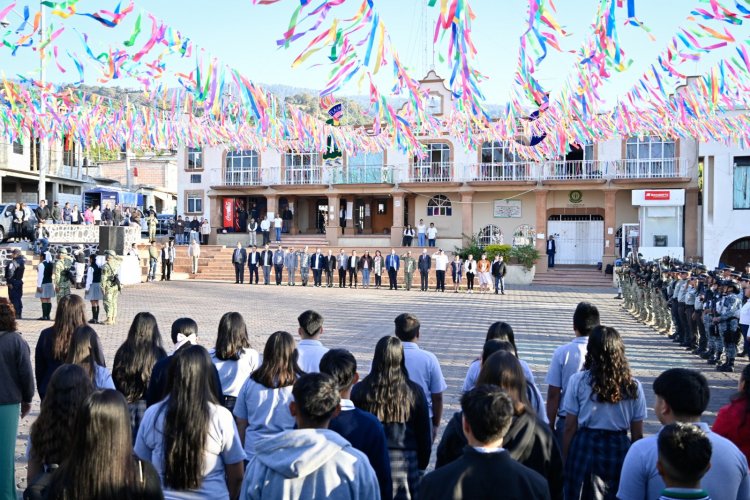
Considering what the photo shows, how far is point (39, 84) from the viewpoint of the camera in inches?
616

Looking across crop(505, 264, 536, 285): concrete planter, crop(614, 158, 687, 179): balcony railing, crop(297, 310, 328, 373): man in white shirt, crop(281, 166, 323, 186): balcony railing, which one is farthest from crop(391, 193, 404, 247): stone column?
crop(297, 310, 328, 373): man in white shirt

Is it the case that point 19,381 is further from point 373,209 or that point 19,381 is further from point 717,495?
point 373,209

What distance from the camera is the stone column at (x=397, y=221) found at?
38938 millimetres

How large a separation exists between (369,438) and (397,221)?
3575cm

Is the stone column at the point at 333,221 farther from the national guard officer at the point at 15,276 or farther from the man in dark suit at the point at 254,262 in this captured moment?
the national guard officer at the point at 15,276

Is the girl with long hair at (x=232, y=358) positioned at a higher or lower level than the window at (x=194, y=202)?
lower

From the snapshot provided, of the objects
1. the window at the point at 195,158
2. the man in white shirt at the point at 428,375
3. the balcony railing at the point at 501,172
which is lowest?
the man in white shirt at the point at 428,375

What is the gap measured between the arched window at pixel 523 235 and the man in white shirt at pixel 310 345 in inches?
1249

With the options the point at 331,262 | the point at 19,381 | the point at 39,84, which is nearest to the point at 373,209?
the point at 331,262

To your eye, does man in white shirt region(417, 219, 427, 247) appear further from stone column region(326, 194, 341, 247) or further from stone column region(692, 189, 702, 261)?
stone column region(692, 189, 702, 261)

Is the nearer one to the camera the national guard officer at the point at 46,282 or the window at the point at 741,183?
the national guard officer at the point at 46,282

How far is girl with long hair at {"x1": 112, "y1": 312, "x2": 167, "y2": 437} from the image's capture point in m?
5.27

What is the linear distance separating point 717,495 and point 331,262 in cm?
2703

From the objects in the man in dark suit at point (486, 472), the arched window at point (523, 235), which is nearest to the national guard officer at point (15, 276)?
the man in dark suit at point (486, 472)
